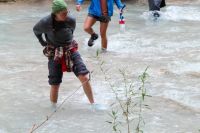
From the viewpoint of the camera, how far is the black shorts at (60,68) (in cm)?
609

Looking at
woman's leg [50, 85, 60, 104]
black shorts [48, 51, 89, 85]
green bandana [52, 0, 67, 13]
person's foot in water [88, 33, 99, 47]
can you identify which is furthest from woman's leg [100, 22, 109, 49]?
green bandana [52, 0, 67, 13]

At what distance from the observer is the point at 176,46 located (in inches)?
390

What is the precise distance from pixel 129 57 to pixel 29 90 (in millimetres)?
2471

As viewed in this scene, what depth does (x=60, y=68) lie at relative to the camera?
20.4 feet

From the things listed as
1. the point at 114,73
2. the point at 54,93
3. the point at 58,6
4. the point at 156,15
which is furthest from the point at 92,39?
the point at 156,15

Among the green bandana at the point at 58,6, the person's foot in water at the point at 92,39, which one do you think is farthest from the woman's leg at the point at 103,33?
the green bandana at the point at 58,6

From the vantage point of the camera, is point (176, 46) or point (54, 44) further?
point (176, 46)

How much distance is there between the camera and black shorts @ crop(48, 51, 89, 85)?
609 centimetres

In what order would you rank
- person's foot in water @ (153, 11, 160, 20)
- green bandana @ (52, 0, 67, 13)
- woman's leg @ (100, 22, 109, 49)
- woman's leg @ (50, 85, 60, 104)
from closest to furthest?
green bandana @ (52, 0, 67, 13)
woman's leg @ (50, 85, 60, 104)
woman's leg @ (100, 22, 109, 49)
person's foot in water @ (153, 11, 160, 20)

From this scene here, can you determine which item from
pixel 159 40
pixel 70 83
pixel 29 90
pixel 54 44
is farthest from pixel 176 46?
pixel 54 44

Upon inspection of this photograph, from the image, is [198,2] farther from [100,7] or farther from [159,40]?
[100,7]

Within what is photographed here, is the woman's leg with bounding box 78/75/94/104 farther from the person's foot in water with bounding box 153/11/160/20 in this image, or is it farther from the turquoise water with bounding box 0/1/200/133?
the person's foot in water with bounding box 153/11/160/20

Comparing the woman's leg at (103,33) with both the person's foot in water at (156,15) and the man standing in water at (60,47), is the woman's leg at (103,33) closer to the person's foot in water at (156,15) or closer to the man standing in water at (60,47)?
the man standing in water at (60,47)

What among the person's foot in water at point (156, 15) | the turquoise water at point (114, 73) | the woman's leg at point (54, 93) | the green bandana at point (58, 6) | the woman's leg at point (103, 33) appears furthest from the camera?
the person's foot in water at point (156, 15)
